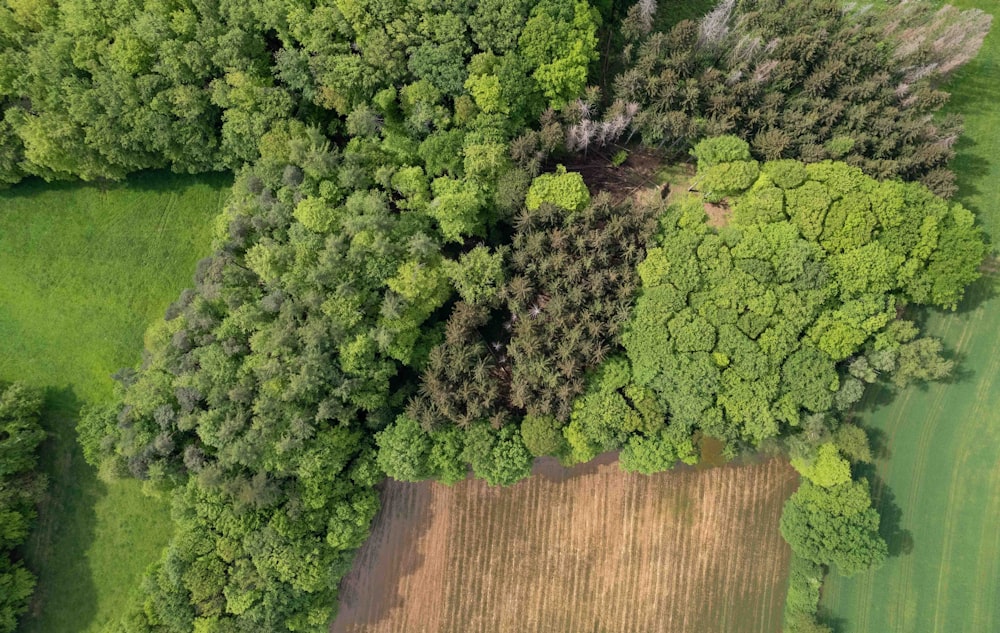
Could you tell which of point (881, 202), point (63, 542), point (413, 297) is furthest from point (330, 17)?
point (63, 542)

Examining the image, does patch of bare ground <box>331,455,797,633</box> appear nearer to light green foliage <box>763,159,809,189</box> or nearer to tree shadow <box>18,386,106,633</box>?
tree shadow <box>18,386,106,633</box>

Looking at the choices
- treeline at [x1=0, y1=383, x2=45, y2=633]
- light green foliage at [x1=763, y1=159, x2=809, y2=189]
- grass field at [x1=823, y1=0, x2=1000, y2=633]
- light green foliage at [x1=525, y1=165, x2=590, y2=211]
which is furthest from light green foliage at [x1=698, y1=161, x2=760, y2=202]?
treeline at [x1=0, y1=383, x2=45, y2=633]

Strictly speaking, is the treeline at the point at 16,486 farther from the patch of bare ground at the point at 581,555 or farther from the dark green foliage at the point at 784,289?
the dark green foliage at the point at 784,289

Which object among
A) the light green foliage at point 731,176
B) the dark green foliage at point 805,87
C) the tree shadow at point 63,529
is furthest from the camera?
the tree shadow at point 63,529

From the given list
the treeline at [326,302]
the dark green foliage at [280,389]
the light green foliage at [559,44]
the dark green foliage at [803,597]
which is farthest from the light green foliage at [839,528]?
the light green foliage at [559,44]

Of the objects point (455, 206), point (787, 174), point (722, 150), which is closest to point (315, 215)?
point (455, 206)
